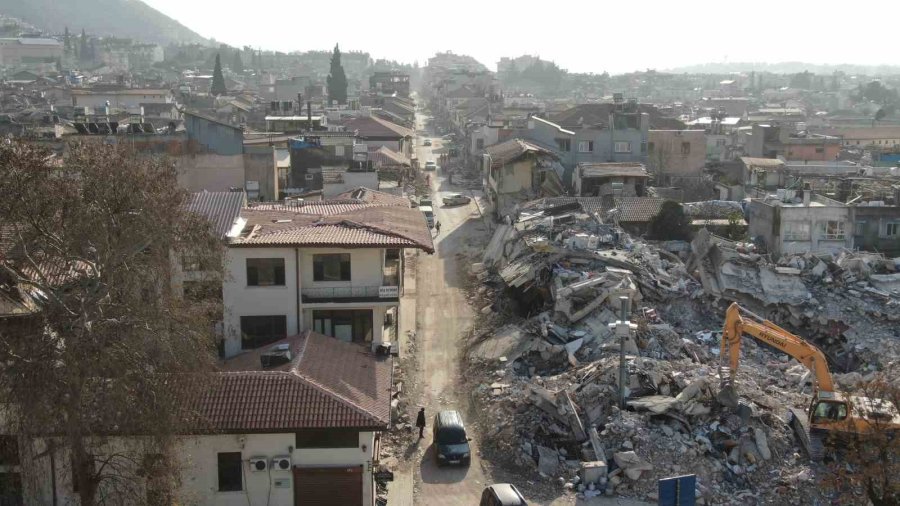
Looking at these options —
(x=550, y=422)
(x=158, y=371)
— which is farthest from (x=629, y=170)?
(x=158, y=371)

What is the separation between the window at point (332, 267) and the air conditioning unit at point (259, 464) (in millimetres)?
6233

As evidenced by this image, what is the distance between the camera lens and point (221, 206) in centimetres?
2264

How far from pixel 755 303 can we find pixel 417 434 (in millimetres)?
13055

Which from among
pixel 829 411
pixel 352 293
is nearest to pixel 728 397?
pixel 829 411

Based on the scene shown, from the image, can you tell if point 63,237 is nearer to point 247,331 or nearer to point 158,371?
point 158,371

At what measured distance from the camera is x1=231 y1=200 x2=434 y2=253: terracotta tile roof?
21.5m

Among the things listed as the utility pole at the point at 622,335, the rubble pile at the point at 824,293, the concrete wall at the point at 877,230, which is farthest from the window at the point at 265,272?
the concrete wall at the point at 877,230

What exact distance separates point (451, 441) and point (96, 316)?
29.8 feet

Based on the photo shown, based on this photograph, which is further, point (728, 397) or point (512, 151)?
point (512, 151)

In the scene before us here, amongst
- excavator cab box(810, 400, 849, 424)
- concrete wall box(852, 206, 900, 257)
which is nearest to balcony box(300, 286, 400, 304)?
excavator cab box(810, 400, 849, 424)

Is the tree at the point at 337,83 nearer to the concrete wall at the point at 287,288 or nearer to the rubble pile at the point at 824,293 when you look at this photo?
the rubble pile at the point at 824,293

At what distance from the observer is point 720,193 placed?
4534 centimetres

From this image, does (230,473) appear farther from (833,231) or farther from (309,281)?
(833,231)

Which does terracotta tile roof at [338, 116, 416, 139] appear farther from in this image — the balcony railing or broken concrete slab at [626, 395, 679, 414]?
broken concrete slab at [626, 395, 679, 414]
